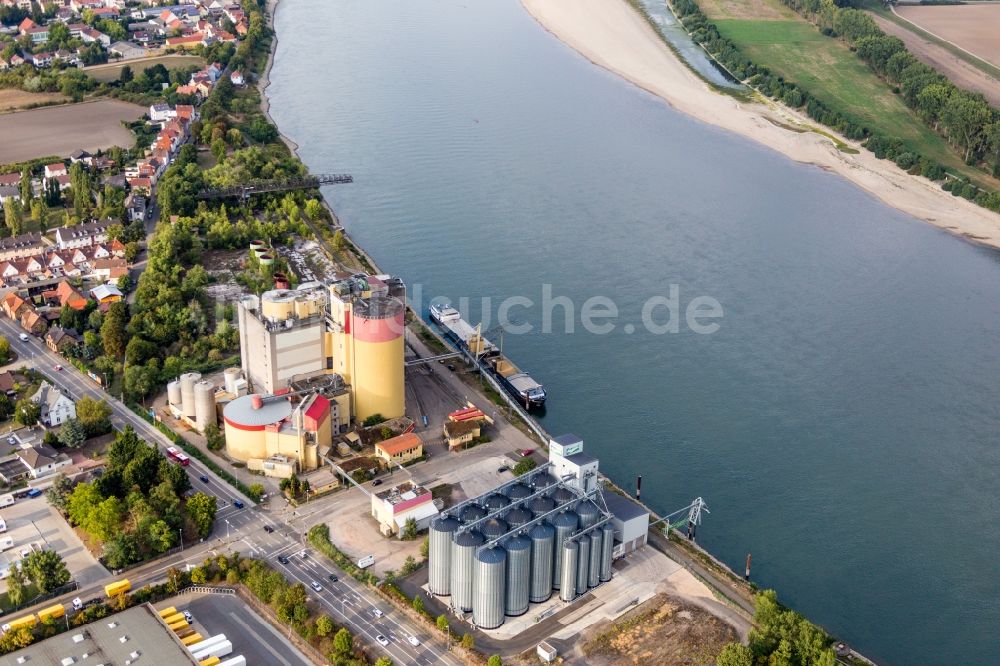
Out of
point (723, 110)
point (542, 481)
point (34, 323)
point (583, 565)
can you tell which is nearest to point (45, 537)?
point (34, 323)

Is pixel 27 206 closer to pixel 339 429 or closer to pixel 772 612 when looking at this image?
pixel 339 429

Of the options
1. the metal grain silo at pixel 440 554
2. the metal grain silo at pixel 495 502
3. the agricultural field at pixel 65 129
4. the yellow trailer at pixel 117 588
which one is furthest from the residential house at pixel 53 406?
the agricultural field at pixel 65 129

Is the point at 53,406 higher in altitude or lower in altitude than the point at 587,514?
lower

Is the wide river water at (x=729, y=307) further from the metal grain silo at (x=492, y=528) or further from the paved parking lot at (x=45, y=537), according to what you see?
the paved parking lot at (x=45, y=537)

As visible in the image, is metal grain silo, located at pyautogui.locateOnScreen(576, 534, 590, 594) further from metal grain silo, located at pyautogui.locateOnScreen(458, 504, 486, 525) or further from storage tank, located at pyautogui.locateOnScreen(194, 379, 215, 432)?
storage tank, located at pyautogui.locateOnScreen(194, 379, 215, 432)

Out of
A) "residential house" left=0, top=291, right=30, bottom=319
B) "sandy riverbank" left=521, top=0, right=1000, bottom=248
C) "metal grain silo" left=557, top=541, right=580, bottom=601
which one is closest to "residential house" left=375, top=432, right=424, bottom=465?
"metal grain silo" left=557, top=541, right=580, bottom=601

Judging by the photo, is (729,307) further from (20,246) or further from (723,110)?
(20,246)
